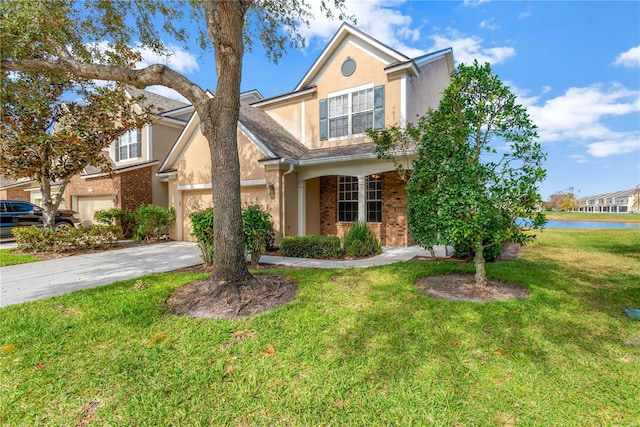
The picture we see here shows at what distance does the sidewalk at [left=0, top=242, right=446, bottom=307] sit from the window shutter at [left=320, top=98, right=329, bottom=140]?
5622 mm

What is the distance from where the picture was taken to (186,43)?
310 inches

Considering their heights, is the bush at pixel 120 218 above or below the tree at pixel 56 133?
below

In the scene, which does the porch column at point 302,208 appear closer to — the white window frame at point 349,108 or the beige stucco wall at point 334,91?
the beige stucco wall at point 334,91

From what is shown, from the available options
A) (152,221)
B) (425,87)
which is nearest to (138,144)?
(152,221)

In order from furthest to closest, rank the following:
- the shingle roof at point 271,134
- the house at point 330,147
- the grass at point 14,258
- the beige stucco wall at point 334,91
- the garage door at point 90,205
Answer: the garage door at point 90,205 → the beige stucco wall at point 334,91 → the shingle roof at point 271,134 → the house at point 330,147 → the grass at point 14,258

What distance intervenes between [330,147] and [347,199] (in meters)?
2.30

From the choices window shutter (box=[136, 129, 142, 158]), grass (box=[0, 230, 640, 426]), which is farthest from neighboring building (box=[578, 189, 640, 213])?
window shutter (box=[136, 129, 142, 158])

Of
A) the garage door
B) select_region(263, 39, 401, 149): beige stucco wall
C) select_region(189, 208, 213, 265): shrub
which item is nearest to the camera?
select_region(189, 208, 213, 265): shrub

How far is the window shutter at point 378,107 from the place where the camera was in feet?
36.4

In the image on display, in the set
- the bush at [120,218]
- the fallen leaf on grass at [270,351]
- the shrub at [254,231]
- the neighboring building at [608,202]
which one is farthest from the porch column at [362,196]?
the neighboring building at [608,202]

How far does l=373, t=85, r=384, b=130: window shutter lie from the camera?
1110cm

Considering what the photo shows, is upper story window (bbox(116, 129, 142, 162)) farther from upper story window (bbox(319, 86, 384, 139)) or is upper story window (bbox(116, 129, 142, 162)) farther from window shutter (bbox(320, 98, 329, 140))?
upper story window (bbox(319, 86, 384, 139))

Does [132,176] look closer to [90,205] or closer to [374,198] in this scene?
[90,205]

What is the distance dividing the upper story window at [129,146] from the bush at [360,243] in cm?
1348
